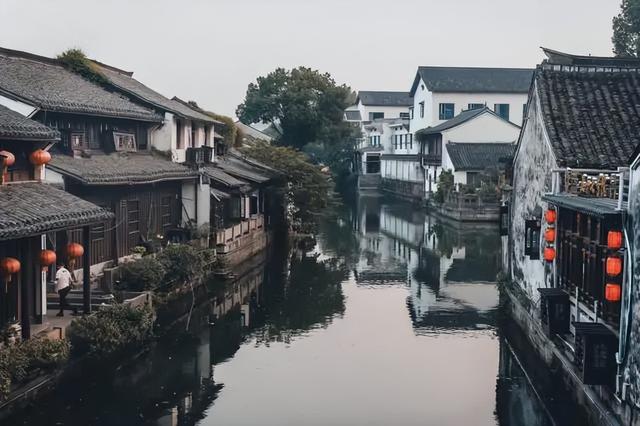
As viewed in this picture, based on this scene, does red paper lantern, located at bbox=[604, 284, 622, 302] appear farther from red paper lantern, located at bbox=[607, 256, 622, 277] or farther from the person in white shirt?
the person in white shirt

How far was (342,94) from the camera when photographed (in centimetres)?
6369

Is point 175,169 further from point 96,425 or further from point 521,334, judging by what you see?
point 96,425

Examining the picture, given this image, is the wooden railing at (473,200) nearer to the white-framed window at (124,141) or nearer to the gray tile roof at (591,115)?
the white-framed window at (124,141)

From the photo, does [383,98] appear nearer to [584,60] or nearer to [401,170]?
[401,170]

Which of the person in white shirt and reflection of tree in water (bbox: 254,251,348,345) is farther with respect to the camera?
reflection of tree in water (bbox: 254,251,348,345)

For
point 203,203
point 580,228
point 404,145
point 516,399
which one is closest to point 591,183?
point 580,228

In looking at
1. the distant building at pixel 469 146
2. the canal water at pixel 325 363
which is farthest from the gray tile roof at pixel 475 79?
the canal water at pixel 325 363

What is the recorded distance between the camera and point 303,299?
26.8 m

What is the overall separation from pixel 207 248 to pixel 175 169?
338 centimetres

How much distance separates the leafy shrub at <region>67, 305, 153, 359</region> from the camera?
16.7 m

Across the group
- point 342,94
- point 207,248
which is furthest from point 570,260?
point 342,94

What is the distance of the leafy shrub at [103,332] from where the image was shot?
16688 mm

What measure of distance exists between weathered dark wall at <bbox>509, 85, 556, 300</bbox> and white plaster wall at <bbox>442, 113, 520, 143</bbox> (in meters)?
40.1

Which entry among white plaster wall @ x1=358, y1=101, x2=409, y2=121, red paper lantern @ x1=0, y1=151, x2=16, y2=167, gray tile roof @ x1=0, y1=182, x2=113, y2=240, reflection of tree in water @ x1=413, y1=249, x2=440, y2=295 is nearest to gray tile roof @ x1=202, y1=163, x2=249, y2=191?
reflection of tree in water @ x1=413, y1=249, x2=440, y2=295
